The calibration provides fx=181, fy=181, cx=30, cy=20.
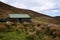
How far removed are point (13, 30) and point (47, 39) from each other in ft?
21.4

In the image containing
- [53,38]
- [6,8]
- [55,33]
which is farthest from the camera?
[6,8]

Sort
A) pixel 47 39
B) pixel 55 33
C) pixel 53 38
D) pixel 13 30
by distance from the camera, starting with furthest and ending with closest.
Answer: pixel 13 30 → pixel 55 33 → pixel 53 38 → pixel 47 39

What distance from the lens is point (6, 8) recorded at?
141 meters

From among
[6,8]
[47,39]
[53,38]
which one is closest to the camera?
[47,39]

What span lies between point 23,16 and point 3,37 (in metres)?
45.4

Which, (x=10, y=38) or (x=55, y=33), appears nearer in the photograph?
(x=10, y=38)

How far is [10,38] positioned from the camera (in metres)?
19.0

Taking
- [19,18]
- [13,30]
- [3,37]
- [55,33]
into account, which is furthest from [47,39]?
[19,18]

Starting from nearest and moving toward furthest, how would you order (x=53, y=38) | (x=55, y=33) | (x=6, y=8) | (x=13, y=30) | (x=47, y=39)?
(x=47, y=39), (x=53, y=38), (x=55, y=33), (x=13, y=30), (x=6, y=8)

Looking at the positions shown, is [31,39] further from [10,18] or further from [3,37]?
[10,18]

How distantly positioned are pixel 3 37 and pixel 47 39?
468 centimetres

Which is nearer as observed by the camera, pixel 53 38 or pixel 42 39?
pixel 42 39

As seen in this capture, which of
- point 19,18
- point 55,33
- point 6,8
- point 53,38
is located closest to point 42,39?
point 53,38

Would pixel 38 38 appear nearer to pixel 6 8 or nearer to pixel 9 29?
pixel 9 29
